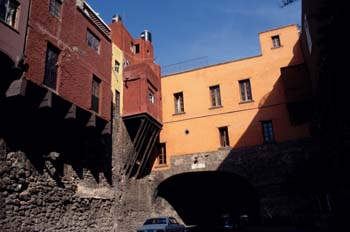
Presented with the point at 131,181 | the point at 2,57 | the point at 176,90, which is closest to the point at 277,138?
the point at 176,90

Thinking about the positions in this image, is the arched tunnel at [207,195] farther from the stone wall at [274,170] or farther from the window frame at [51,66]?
the window frame at [51,66]

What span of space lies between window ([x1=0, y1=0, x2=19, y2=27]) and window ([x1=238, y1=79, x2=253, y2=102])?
13781 millimetres

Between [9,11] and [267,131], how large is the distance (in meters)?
14.6

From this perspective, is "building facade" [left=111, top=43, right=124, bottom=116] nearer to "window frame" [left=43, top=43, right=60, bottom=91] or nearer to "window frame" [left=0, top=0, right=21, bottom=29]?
"window frame" [left=43, top=43, right=60, bottom=91]

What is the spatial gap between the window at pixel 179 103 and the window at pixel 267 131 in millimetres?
5420

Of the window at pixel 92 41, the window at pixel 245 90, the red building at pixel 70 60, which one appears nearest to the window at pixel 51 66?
the red building at pixel 70 60

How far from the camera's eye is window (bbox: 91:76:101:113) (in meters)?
13.8

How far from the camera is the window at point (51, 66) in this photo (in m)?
11.3

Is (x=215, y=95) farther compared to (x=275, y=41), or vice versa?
(x=215, y=95)

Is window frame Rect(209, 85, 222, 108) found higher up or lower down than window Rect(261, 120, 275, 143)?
higher up

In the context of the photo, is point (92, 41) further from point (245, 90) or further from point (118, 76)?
point (245, 90)

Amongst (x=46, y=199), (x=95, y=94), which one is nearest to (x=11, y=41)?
(x=95, y=94)

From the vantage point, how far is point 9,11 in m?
9.95

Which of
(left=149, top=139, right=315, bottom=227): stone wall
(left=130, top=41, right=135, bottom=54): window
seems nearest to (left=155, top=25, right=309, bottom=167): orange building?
(left=149, top=139, right=315, bottom=227): stone wall
